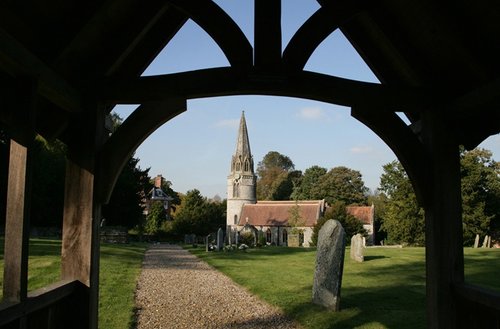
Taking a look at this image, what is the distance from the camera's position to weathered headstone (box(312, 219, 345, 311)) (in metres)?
9.01

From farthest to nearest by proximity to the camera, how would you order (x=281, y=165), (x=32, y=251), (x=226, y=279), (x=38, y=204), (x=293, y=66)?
(x=281, y=165) < (x=38, y=204) < (x=32, y=251) < (x=226, y=279) < (x=293, y=66)

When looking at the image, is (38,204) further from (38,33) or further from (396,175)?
(38,33)

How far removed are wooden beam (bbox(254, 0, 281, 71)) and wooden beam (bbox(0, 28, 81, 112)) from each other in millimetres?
1597

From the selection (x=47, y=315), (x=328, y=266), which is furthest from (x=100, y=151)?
(x=328, y=266)

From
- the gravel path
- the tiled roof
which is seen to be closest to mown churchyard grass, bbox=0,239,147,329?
the gravel path

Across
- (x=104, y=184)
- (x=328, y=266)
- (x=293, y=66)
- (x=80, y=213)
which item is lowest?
(x=328, y=266)

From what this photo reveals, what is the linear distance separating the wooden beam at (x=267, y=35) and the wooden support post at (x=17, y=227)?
6.46ft

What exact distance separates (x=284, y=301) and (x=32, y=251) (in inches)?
364

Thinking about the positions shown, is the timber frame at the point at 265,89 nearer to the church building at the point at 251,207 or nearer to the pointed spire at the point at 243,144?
the church building at the point at 251,207

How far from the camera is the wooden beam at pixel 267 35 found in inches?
158

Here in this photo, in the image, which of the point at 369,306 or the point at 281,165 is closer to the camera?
the point at 369,306

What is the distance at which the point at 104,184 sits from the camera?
4.39 metres

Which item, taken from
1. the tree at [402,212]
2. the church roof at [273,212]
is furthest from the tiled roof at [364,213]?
the tree at [402,212]

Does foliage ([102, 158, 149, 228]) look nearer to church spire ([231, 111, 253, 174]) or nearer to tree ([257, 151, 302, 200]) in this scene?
church spire ([231, 111, 253, 174])
